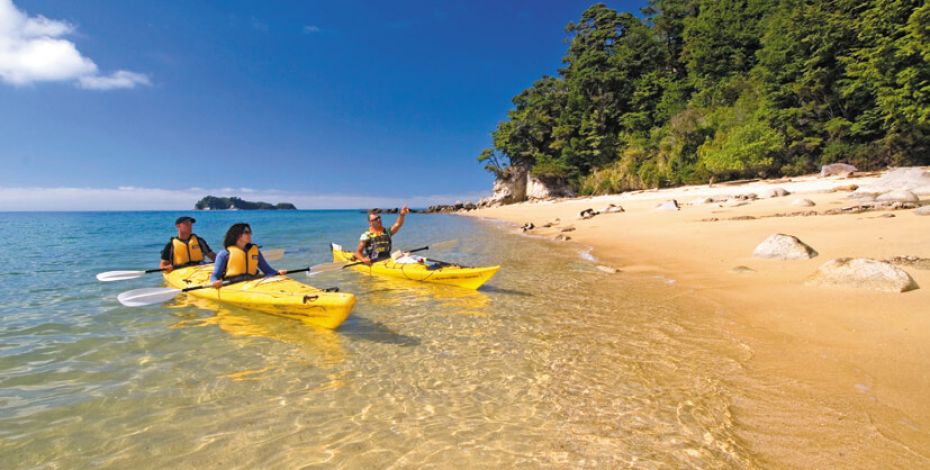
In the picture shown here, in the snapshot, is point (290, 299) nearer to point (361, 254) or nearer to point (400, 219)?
point (361, 254)

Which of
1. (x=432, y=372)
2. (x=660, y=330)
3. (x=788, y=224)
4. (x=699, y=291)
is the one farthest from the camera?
(x=788, y=224)

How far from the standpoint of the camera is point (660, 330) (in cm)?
588

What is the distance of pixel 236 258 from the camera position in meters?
7.57

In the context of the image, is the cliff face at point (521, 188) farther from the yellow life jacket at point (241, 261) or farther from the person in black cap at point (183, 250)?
the yellow life jacket at point (241, 261)

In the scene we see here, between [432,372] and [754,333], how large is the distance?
4616mm

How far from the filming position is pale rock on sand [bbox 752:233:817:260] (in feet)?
29.5

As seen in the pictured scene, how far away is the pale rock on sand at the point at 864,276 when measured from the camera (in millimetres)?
6070

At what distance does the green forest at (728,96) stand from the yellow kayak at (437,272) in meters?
29.9

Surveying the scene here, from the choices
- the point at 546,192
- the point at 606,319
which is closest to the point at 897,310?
the point at 606,319

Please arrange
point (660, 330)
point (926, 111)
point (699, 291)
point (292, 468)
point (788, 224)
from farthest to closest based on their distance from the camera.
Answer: point (926, 111) < point (788, 224) < point (699, 291) < point (660, 330) < point (292, 468)

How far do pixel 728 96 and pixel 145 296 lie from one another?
47.3 m

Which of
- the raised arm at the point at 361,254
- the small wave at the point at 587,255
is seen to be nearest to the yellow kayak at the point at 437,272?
the raised arm at the point at 361,254

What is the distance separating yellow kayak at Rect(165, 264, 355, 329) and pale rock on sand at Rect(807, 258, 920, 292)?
8.32m

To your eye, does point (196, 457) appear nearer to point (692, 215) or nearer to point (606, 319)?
point (606, 319)
